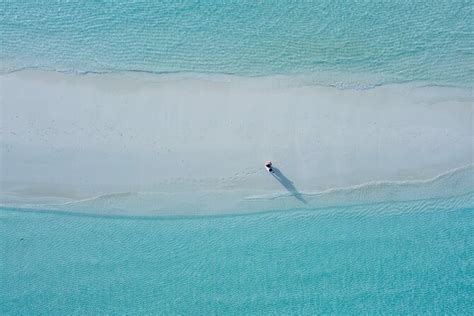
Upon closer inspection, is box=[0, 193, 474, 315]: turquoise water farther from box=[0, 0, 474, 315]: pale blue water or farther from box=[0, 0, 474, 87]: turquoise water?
box=[0, 0, 474, 87]: turquoise water

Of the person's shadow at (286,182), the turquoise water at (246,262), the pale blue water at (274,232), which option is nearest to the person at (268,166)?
the person's shadow at (286,182)

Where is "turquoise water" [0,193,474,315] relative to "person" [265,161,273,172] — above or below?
below

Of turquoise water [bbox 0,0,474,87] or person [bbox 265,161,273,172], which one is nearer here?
person [bbox 265,161,273,172]

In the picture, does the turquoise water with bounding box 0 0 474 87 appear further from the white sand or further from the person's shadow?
the person's shadow

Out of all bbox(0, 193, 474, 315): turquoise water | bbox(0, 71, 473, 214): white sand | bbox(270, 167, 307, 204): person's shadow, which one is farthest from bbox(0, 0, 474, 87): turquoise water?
bbox(0, 193, 474, 315): turquoise water

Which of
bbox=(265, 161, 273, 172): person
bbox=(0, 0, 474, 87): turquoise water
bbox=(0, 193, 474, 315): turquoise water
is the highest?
bbox=(0, 0, 474, 87): turquoise water

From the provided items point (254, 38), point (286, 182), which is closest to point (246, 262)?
point (286, 182)
